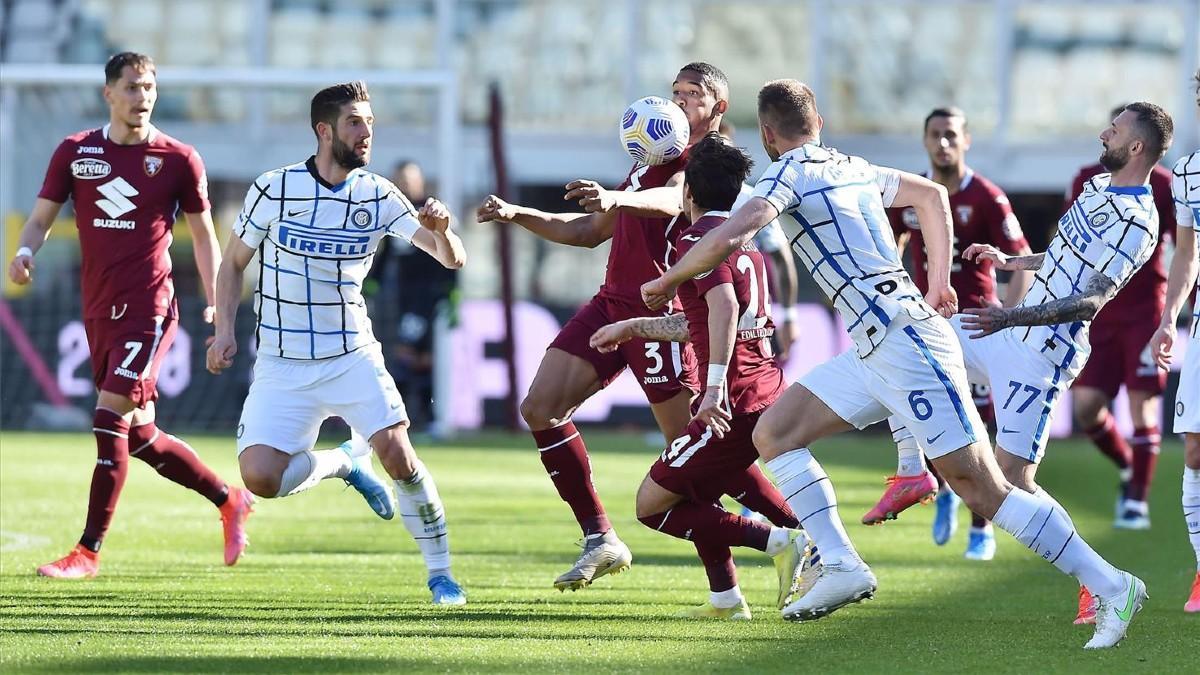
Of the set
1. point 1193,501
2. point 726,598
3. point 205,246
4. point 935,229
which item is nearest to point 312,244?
point 205,246

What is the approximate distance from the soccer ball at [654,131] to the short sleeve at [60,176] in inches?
111

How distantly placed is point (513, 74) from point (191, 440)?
1187cm

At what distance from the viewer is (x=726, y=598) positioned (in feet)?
23.0

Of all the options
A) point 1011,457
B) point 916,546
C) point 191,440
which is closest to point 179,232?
point 191,440

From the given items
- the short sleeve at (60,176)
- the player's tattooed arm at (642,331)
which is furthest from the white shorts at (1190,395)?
the short sleeve at (60,176)

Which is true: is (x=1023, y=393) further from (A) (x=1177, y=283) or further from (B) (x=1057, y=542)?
(B) (x=1057, y=542)

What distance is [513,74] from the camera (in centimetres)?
2703

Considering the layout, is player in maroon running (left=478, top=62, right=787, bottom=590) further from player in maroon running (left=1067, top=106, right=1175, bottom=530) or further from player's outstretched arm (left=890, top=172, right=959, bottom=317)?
player in maroon running (left=1067, top=106, right=1175, bottom=530)

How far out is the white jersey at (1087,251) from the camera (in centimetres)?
714

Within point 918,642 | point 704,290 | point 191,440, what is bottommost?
point 191,440

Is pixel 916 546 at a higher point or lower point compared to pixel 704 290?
lower

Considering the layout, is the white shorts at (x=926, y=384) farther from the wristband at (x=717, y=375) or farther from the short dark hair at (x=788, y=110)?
the short dark hair at (x=788, y=110)

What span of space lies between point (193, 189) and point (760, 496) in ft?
10.5

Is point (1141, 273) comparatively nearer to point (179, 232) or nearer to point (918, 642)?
point (918, 642)
